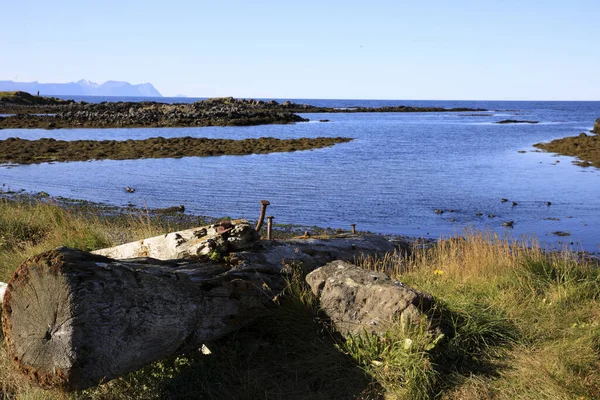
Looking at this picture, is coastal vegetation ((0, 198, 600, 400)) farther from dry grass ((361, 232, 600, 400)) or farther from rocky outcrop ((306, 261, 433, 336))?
rocky outcrop ((306, 261, 433, 336))

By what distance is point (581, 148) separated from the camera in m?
37.6

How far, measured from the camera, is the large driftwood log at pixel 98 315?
15.5 ft

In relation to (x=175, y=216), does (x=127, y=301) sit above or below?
above

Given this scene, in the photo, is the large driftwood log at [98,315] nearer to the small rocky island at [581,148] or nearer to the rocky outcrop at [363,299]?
the rocky outcrop at [363,299]

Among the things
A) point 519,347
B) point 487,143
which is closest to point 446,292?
point 519,347

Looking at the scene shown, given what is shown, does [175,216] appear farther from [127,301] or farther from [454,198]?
[127,301]

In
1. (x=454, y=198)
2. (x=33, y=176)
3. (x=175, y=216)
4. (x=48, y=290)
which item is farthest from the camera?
(x=33, y=176)

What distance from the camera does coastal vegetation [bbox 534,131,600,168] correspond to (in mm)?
32350

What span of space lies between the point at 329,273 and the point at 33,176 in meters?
23.5

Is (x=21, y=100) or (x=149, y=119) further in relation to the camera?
(x=21, y=100)

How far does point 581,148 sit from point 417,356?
1450 inches

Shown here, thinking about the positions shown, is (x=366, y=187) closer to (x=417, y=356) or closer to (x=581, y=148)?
(x=417, y=356)

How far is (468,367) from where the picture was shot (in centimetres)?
541

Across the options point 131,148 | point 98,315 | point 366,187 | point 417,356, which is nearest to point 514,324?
point 417,356
